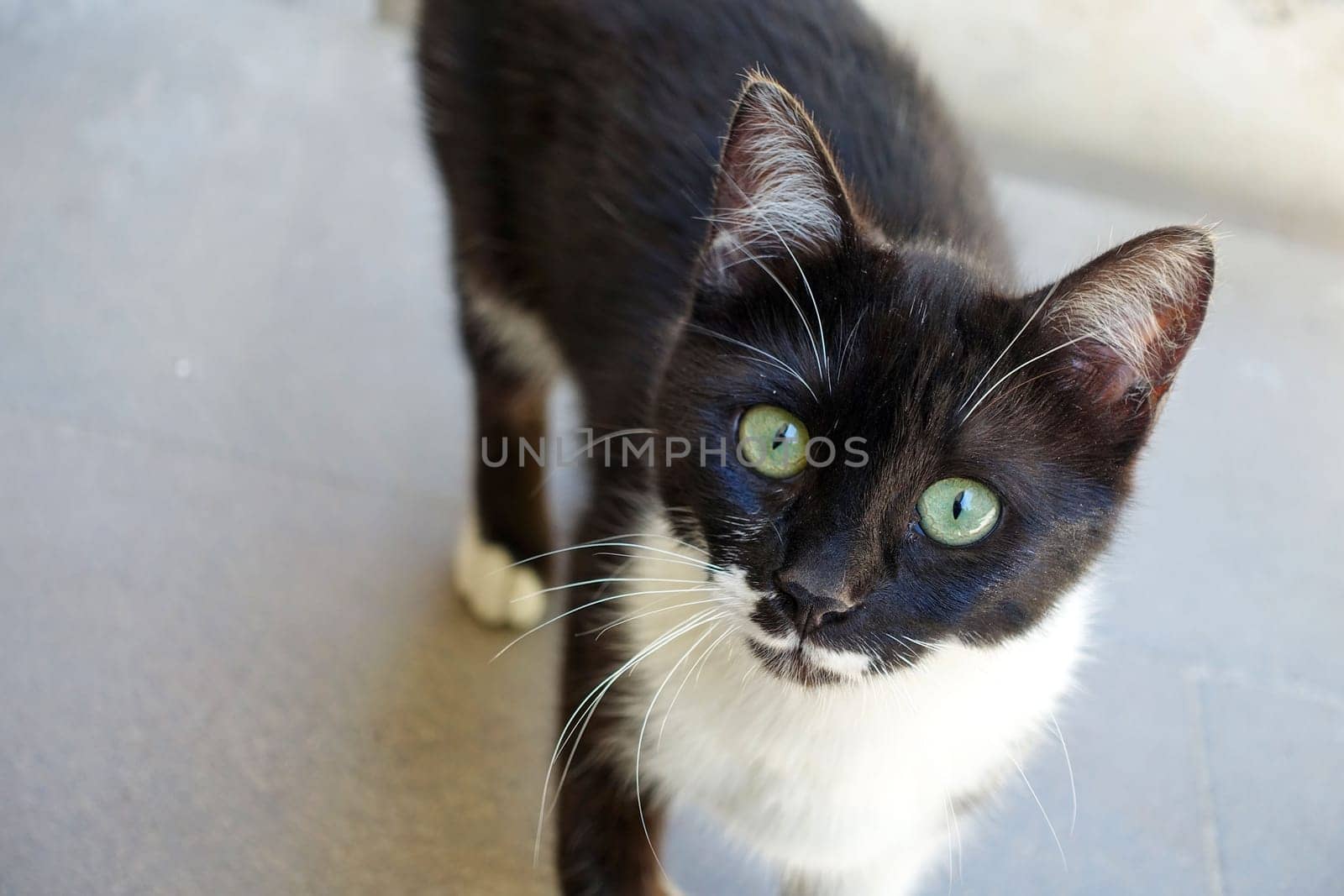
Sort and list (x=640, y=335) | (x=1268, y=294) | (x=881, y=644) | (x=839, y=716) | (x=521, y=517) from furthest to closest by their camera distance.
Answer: (x=1268, y=294)
(x=521, y=517)
(x=640, y=335)
(x=839, y=716)
(x=881, y=644)

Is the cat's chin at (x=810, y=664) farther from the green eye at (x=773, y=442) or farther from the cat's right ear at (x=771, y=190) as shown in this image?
the cat's right ear at (x=771, y=190)

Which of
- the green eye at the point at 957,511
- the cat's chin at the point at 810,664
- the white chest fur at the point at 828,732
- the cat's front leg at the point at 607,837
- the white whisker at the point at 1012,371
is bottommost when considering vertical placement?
the cat's front leg at the point at 607,837

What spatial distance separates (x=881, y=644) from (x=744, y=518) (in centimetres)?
15

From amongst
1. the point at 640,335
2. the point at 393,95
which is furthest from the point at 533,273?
the point at 393,95

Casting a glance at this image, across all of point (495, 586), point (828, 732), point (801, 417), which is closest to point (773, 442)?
point (801, 417)

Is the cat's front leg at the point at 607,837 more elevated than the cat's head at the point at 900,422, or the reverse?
the cat's head at the point at 900,422

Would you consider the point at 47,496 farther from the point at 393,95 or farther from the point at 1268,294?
the point at 1268,294

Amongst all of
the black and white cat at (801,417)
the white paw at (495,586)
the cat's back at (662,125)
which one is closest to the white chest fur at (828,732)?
the black and white cat at (801,417)

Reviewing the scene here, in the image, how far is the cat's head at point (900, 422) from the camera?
0.88 meters

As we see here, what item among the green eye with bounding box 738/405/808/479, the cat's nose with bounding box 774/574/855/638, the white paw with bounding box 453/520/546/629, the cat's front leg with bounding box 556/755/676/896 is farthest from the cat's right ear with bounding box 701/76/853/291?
the white paw with bounding box 453/520/546/629

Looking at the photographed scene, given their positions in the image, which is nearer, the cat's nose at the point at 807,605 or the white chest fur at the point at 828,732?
the cat's nose at the point at 807,605

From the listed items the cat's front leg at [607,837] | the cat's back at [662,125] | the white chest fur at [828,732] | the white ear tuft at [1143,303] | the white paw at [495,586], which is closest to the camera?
the white ear tuft at [1143,303]

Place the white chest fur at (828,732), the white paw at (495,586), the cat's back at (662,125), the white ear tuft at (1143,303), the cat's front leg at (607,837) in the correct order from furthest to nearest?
the white paw at (495,586)
the cat's back at (662,125)
the cat's front leg at (607,837)
the white chest fur at (828,732)
the white ear tuft at (1143,303)

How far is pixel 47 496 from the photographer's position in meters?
1.62
